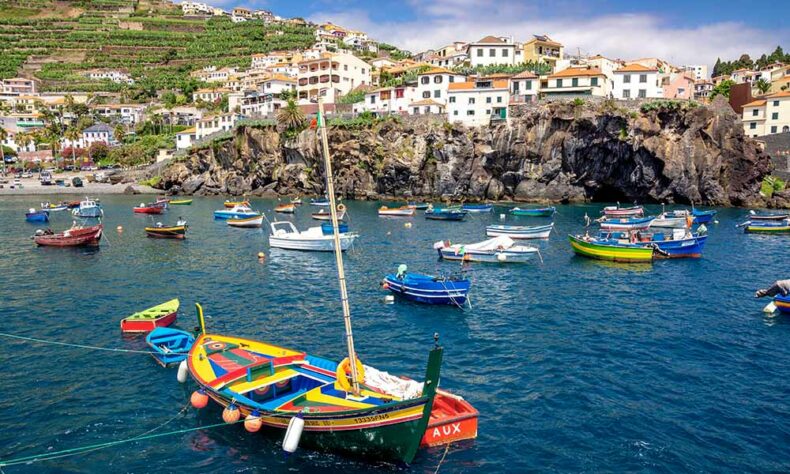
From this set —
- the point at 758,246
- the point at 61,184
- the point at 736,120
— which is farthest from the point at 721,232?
the point at 61,184

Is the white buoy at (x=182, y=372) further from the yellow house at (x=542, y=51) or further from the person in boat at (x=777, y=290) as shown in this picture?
the yellow house at (x=542, y=51)

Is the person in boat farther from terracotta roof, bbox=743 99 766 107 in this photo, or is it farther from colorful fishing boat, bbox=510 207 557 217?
terracotta roof, bbox=743 99 766 107

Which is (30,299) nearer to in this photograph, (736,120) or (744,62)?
(736,120)

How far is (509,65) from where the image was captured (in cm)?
11044

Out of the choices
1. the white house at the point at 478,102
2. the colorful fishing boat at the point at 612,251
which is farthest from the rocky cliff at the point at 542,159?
the colorful fishing boat at the point at 612,251

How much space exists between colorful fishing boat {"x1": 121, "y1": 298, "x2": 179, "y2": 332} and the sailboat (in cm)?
778

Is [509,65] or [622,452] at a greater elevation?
[509,65]

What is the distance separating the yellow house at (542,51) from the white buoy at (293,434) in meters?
116

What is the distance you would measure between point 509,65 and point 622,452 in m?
105

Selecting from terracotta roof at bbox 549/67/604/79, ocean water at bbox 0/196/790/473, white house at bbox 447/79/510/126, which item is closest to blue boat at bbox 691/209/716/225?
ocean water at bbox 0/196/790/473

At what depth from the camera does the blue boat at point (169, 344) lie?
76.9 feet

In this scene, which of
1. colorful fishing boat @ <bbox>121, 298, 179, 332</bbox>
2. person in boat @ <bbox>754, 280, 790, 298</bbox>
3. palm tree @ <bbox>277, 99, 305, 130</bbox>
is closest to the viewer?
colorful fishing boat @ <bbox>121, 298, 179, 332</bbox>

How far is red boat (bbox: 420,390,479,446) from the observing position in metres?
16.2

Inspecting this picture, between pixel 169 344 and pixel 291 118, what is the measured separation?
8039 cm
